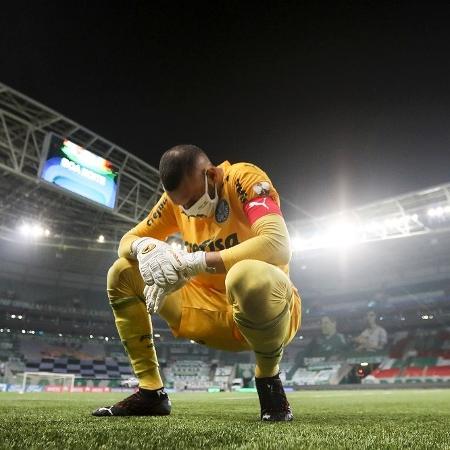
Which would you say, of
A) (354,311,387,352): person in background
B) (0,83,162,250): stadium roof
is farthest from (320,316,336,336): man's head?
(0,83,162,250): stadium roof

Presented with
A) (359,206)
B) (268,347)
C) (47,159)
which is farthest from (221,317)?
(359,206)

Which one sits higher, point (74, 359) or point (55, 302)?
point (55, 302)

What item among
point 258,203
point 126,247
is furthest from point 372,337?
point 258,203

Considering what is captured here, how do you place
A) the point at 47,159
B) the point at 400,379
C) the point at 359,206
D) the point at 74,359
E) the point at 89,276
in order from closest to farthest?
1. the point at 47,159
2. the point at 359,206
3. the point at 400,379
4. the point at 74,359
5. the point at 89,276

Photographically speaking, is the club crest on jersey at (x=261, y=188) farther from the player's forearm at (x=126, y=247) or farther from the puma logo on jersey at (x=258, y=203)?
the player's forearm at (x=126, y=247)

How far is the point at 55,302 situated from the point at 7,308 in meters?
4.49

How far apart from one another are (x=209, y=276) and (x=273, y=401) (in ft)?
2.56

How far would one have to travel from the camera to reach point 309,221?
2241 cm

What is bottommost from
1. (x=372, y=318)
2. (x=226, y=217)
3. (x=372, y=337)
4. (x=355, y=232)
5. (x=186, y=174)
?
(x=226, y=217)

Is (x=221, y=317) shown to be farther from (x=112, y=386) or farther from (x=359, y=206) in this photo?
(x=112, y=386)

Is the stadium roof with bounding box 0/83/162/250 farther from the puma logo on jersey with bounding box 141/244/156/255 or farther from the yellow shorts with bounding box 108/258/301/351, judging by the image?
the puma logo on jersey with bounding box 141/244/156/255

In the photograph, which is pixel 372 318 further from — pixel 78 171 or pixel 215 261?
pixel 215 261

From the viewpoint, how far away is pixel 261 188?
2279mm

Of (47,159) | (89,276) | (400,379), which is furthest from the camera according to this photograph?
(89,276)
